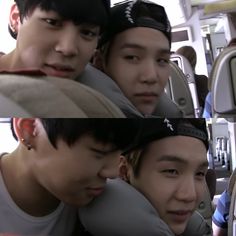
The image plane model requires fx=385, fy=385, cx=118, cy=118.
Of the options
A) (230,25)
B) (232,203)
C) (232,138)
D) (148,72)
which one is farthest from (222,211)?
(148,72)

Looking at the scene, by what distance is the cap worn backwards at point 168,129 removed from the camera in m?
0.33

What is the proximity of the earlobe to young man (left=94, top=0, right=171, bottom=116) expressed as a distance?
2.8 inches

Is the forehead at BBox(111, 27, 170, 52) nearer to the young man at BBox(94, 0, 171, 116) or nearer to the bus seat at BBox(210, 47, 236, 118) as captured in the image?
the young man at BBox(94, 0, 171, 116)

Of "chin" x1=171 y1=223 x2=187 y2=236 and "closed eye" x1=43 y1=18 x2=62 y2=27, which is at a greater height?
"closed eye" x1=43 y1=18 x2=62 y2=27

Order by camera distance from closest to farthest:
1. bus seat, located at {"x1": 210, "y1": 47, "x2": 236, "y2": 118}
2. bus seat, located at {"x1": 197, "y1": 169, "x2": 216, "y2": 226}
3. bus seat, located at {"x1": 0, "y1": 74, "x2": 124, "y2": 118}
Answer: bus seat, located at {"x1": 0, "y1": 74, "x2": 124, "y2": 118} → bus seat, located at {"x1": 197, "y1": 169, "x2": 216, "y2": 226} → bus seat, located at {"x1": 210, "y1": 47, "x2": 236, "y2": 118}

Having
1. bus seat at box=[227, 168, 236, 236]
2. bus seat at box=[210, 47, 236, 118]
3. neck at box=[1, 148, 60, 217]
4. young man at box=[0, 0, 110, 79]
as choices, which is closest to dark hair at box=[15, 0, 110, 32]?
young man at box=[0, 0, 110, 79]

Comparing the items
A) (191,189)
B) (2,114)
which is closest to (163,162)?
(191,189)

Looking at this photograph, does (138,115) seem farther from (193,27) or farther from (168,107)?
(193,27)

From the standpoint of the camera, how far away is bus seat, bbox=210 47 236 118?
1.59ft

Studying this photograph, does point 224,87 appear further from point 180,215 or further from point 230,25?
point 180,215

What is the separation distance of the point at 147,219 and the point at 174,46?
0.70 feet

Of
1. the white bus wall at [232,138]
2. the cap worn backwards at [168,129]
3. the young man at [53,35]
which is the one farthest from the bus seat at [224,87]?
the young man at [53,35]

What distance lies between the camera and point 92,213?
0.31m

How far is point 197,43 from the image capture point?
1.72 ft
